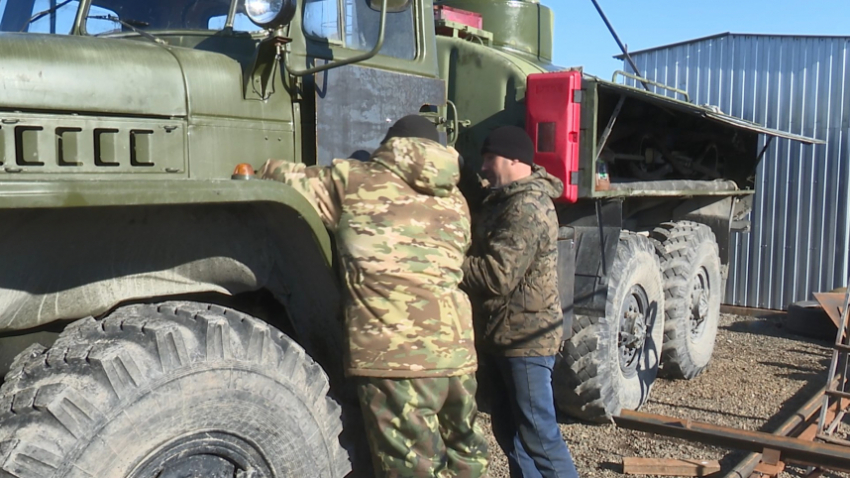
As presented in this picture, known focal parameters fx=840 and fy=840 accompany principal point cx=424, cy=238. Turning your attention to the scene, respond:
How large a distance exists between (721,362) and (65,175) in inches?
240

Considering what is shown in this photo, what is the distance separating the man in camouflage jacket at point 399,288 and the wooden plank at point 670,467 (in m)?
1.72

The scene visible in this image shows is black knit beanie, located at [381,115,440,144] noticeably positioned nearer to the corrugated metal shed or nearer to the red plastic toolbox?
the red plastic toolbox

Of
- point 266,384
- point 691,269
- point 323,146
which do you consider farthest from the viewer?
point 691,269

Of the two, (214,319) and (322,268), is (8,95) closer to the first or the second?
(214,319)

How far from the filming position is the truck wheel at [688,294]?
616 cm

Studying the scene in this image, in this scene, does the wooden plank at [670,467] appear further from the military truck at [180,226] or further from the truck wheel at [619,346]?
the military truck at [180,226]

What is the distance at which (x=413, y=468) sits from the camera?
2979mm

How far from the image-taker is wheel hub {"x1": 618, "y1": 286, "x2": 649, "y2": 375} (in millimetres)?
5426

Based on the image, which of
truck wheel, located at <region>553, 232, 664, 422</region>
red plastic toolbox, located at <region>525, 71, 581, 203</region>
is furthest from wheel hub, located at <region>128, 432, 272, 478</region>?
truck wheel, located at <region>553, 232, 664, 422</region>

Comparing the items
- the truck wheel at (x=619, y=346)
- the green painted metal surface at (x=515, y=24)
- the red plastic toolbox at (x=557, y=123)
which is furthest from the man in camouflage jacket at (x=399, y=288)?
the green painted metal surface at (x=515, y=24)

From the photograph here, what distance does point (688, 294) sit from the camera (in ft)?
20.4

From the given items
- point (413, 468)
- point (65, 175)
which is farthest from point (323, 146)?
point (413, 468)

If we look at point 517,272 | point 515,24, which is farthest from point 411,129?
point 515,24

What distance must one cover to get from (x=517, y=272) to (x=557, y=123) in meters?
1.49
